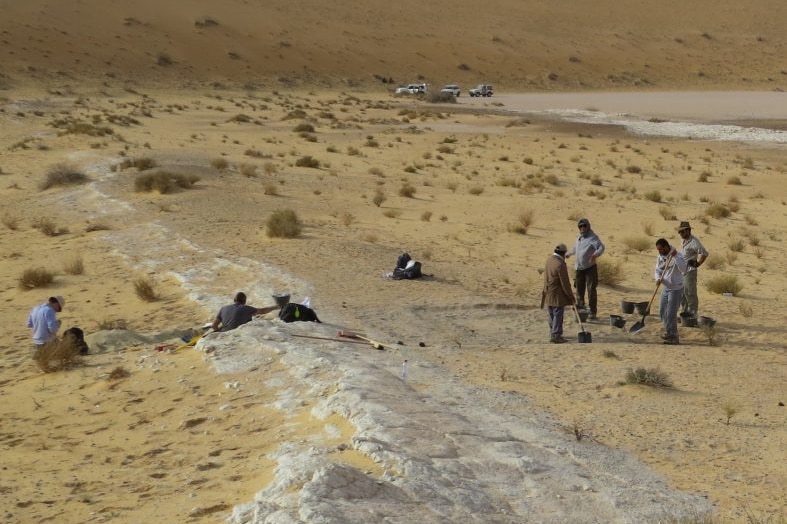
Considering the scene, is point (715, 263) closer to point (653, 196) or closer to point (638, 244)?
point (638, 244)

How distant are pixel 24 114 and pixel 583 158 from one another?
2872 centimetres

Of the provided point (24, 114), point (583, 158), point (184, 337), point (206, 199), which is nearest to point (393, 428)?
point (184, 337)

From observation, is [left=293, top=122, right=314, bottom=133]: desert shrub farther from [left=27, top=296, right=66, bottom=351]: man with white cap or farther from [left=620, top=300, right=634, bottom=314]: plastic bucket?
[left=27, top=296, right=66, bottom=351]: man with white cap

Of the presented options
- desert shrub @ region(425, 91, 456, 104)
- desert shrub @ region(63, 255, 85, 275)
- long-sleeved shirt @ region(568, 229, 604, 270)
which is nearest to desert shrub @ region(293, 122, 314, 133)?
desert shrub @ region(425, 91, 456, 104)

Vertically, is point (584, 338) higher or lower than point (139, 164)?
lower

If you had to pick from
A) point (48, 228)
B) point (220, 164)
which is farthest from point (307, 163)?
point (48, 228)

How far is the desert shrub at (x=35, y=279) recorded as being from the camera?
1695 centimetres

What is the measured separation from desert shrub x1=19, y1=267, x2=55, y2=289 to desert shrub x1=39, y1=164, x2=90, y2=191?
9770 mm

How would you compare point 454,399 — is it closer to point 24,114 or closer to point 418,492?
point 418,492

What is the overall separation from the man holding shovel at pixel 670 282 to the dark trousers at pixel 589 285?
1.47m

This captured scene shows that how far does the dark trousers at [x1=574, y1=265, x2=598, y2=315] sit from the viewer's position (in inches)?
568

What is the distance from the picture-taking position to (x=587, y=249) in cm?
1424

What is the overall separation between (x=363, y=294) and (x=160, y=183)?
11311 mm

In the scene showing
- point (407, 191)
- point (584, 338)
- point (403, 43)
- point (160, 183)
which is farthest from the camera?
point (403, 43)
